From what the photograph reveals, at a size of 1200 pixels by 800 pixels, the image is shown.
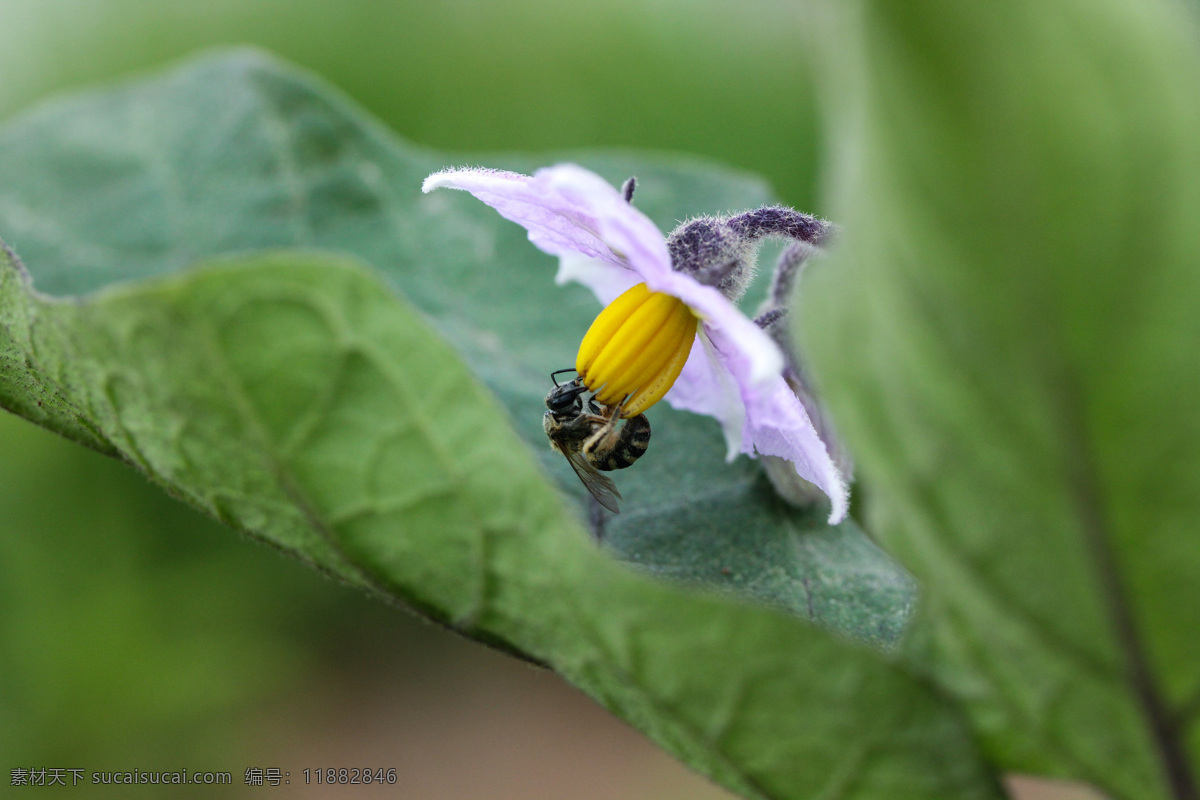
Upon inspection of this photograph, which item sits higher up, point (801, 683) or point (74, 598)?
point (801, 683)

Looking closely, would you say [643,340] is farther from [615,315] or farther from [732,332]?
[732,332]

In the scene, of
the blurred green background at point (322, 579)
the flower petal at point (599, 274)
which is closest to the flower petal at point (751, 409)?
the flower petal at point (599, 274)

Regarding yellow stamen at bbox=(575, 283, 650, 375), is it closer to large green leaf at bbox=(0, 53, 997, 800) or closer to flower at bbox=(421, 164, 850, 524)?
flower at bbox=(421, 164, 850, 524)

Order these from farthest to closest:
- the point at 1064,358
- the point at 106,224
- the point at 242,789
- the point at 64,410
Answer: the point at 242,789 < the point at 106,224 < the point at 64,410 < the point at 1064,358

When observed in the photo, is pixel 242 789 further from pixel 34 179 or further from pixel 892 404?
pixel 892 404

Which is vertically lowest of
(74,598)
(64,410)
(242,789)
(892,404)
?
(242,789)

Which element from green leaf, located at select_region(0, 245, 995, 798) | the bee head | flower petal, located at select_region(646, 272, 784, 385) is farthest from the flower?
green leaf, located at select_region(0, 245, 995, 798)

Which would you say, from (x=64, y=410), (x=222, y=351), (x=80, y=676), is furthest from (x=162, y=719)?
(x=222, y=351)

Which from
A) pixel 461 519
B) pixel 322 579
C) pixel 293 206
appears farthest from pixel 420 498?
pixel 322 579
